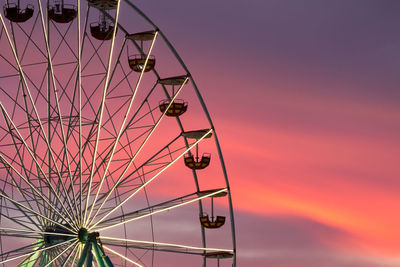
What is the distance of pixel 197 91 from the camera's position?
3688 centimetres

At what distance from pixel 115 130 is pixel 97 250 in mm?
5539

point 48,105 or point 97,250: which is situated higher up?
point 48,105

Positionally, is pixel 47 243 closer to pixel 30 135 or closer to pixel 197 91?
pixel 30 135

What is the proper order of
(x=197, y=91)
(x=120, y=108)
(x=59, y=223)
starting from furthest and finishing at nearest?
1. (x=120, y=108)
2. (x=197, y=91)
3. (x=59, y=223)

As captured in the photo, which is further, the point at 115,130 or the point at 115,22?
the point at 115,130

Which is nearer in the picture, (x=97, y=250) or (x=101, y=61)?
(x=97, y=250)

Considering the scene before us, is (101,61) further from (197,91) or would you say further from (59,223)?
(59,223)

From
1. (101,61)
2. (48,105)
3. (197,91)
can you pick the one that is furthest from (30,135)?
(197,91)

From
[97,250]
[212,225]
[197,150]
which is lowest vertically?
[97,250]

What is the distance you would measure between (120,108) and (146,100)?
1098mm

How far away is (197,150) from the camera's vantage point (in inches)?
1572

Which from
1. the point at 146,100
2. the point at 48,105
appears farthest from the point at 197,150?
the point at 48,105

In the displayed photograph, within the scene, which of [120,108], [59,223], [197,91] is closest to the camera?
[59,223]

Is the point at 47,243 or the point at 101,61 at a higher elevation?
the point at 101,61
